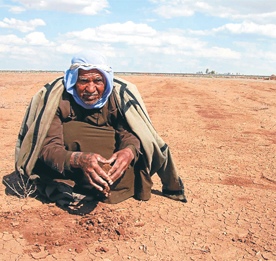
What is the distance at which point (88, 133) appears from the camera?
10.7 feet

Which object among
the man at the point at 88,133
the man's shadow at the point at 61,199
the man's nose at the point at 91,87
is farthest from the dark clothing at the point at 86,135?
the man's nose at the point at 91,87

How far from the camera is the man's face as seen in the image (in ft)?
10.1

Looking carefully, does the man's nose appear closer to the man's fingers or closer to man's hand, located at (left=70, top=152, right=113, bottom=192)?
man's hand, located at (left=70, top=152, right=113, bottom=192)

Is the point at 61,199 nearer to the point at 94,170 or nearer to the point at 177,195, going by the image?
the point at 94,170

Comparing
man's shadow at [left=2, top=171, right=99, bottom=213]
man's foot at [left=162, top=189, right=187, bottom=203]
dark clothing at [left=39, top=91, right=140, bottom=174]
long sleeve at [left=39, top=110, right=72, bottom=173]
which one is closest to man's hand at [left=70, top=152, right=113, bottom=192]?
long sleeve at [left=39, top=110, right=72, bottom=173]

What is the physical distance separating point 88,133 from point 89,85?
0.42 metres

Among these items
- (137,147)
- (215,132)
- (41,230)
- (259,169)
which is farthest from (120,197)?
(215,132)

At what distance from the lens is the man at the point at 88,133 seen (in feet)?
10.2

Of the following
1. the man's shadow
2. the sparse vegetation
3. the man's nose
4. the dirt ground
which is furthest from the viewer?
the sparse vegetation

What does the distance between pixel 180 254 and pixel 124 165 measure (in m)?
0.74

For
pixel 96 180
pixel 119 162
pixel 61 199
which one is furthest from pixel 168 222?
pixel 61 199

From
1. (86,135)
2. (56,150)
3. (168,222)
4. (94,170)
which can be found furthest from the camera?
(86,135)

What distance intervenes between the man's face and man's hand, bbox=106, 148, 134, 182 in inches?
19.9

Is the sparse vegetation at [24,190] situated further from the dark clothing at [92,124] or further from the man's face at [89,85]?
the man's face at [89,85]
